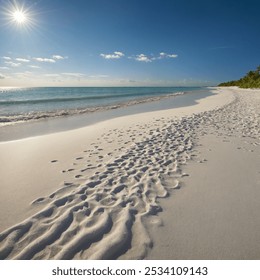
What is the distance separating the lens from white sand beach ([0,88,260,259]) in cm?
286

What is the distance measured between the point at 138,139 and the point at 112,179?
3.58 m

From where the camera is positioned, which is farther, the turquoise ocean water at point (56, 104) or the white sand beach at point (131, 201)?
the turquoise ocean water at point (56, 104)

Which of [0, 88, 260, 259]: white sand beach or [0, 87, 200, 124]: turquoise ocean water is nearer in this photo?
[0, 88, 260, 259]: white sand beach

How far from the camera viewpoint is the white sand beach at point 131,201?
2861mm

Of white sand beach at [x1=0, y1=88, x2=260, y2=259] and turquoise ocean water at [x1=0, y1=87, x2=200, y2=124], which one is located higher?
turquoise ocean water at [x1=0, y1=87, x2=200, y2=124]

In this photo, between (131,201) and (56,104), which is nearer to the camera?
(131,201)

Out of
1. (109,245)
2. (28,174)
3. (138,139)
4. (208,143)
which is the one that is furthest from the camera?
(138,139)

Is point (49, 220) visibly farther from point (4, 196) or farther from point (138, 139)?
point (138, 139)

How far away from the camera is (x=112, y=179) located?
4758mm

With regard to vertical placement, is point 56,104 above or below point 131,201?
above

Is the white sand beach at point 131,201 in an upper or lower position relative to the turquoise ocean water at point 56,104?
lower

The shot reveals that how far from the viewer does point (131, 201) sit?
3.92m
